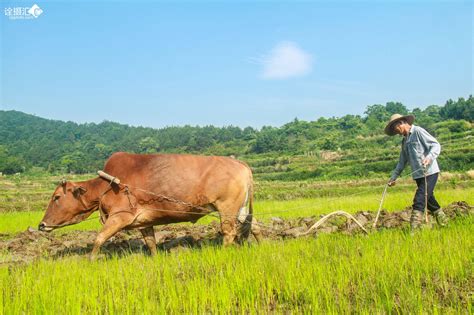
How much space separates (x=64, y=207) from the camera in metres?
5.68

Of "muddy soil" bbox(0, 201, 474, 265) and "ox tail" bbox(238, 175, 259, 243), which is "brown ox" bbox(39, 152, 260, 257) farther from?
"muddy soil" bbox(0, 201, 474, 265)

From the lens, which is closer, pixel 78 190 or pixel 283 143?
pixel 78 190

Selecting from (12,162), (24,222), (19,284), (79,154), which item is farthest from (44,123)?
(19,284)

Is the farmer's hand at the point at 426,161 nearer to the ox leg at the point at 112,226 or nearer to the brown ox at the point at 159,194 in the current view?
the brown ox at the point at 159,194

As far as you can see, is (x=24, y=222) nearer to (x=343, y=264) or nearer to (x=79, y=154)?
(x=343, y=264)

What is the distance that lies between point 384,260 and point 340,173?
98.4 feet

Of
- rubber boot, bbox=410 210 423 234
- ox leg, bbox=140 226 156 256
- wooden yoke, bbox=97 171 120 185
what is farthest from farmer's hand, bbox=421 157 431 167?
wooden yoke, bbox=97 171 120 185

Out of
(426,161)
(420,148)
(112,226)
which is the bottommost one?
(112,226)

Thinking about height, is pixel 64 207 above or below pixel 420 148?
below

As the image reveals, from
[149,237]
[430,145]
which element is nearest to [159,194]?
[149,237]

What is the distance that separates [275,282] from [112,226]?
2647 mm

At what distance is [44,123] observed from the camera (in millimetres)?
143250

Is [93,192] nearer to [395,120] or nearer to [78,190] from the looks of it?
[78,190]

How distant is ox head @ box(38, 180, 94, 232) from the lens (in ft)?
18.6
